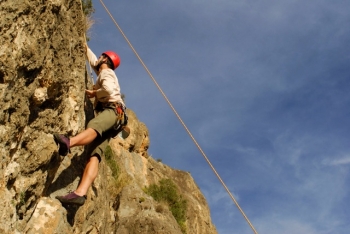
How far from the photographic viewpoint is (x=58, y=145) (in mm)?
6195

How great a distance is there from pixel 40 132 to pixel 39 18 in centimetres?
156

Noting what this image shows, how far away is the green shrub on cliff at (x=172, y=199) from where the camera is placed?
54.2 feet

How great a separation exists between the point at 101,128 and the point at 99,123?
0.09 meters

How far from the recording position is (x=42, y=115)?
19.5 feet

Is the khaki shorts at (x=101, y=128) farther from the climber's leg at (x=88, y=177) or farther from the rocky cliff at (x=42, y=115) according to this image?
the rocky cliff at (x=42, y=115)

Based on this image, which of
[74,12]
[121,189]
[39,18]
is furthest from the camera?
[121,189]

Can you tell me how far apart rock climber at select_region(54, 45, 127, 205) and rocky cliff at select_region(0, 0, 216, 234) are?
243 millimetres

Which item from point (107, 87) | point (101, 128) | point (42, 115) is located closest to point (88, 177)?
point (101, 128)

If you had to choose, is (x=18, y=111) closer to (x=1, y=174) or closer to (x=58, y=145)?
(x=1, y=174)

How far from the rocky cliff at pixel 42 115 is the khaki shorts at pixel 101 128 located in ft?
1.20

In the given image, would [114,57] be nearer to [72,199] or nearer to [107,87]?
[107,87]

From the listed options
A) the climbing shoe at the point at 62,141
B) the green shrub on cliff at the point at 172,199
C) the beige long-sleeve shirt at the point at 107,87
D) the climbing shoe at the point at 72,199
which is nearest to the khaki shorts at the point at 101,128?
the beige long-sleeve shirt at the point at 107,87

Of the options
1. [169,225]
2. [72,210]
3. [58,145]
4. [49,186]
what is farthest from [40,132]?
[169,225]

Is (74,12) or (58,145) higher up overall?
(74,12)
